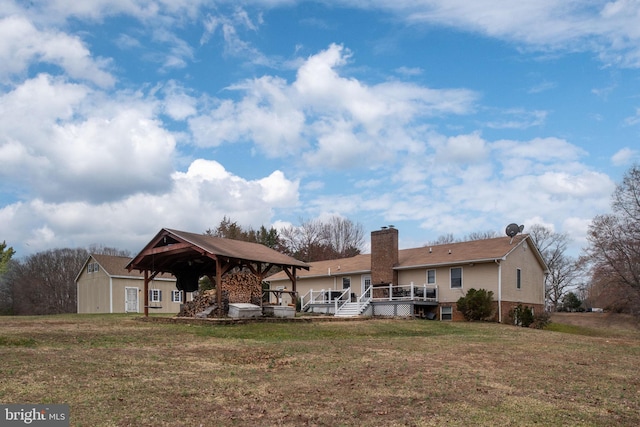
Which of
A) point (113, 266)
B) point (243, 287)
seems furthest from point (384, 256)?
point (113, 266)

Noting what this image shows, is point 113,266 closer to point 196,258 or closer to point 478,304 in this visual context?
point 196,258

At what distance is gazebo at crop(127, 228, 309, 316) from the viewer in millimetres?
21516

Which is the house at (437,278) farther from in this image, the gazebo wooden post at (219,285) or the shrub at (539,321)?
the gazebo wooden post at (219,285)

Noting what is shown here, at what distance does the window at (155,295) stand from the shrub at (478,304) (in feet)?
81.0

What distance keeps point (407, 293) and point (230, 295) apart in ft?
36.5

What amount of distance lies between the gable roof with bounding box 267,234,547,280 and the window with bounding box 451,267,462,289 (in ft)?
1.89

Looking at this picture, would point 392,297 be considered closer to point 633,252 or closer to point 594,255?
point 633,252

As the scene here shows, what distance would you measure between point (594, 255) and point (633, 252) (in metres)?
5.38

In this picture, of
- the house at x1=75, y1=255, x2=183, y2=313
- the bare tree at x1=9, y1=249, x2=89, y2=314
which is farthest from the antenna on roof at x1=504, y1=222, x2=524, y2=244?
the bare tree at x1=9, y1=249, x2=89, y2=314

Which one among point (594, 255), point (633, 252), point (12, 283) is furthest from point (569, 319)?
point (12, 283)

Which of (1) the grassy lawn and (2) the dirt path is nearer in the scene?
(1) the grassy lawn

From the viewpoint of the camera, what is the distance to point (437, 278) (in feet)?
99.9

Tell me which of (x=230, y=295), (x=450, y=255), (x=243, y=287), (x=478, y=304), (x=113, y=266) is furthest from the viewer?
(x=113, y=266)

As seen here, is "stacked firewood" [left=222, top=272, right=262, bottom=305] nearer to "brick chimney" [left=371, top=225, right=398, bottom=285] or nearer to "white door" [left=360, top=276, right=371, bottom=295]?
"brick chimney" [left=371, top=225, right=398, bottom=285]
